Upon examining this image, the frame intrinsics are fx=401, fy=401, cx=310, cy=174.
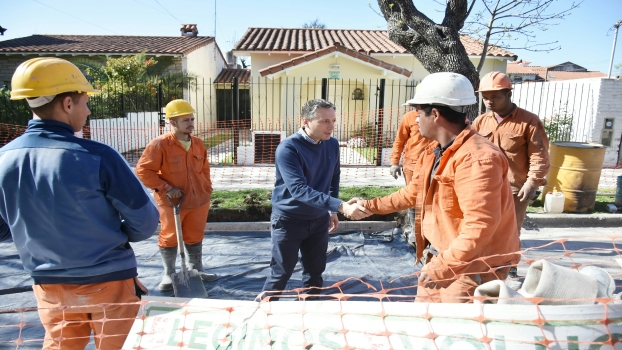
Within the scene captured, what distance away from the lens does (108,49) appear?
18.2 metres

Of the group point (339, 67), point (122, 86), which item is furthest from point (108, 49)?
point (339, 67)

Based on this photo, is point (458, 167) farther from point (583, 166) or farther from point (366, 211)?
point (583, 166)

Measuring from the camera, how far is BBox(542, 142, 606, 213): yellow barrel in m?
6.67

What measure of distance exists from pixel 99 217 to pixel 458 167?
1796 millimetres

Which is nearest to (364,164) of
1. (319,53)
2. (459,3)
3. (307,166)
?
(319,53)

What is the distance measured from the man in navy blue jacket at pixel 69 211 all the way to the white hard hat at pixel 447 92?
1570mm

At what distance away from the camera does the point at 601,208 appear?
7.04 metres

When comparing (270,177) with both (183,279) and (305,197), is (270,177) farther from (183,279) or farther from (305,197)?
(305,197)

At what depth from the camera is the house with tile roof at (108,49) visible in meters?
18.0

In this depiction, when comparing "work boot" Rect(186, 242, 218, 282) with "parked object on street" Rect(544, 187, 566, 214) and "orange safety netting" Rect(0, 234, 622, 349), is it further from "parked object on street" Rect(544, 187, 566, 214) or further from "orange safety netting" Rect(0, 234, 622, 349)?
"parked object on street" Rect(544, 187, 566, 214)

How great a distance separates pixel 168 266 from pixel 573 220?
619cm

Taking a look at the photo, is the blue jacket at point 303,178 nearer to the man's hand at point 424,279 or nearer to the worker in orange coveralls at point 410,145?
the man's hand at point 424,279

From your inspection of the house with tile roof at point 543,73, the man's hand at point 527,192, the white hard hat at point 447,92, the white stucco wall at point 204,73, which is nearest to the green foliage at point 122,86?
the white stucco wall at point 204,73

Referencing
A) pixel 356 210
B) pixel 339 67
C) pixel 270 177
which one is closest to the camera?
pixel 356 210
